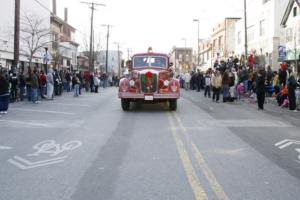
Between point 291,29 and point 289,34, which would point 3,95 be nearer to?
point 291,29

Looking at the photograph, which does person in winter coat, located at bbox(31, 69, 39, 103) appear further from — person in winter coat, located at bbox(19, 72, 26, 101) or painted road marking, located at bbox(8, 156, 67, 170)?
painted road marking, located at bbox(8, 156, 67, 170)

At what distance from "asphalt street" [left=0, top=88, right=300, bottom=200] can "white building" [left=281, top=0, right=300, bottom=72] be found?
2237 cm

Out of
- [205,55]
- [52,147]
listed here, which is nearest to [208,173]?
[52,147]

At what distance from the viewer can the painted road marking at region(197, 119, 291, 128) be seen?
14.4 meters

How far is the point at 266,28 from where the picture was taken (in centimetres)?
4491

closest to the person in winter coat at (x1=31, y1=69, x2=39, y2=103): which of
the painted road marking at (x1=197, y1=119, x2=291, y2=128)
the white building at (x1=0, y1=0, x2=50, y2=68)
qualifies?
the painted road marking at (x1=197, y1=119, x2=291, y2=128)

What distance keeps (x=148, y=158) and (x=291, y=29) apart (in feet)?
106

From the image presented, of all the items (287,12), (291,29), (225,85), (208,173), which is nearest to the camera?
(208,173)

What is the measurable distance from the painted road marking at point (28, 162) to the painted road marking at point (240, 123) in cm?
625

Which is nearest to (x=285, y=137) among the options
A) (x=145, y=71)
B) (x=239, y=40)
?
(x=145, y=71)

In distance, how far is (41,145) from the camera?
10.6 meters

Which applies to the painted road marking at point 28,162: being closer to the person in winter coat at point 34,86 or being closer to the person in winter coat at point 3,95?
the person in winter coat at point 3,95

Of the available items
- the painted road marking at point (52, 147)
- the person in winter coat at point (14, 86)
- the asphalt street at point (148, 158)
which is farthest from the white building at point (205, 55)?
the painted road marking at point (52, 147)

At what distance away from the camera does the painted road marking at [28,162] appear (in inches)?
326
